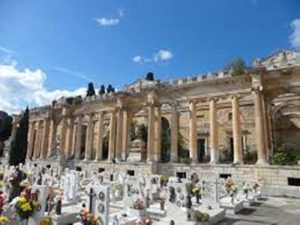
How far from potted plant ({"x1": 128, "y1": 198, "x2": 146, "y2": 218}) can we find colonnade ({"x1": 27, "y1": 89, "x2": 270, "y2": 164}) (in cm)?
1157

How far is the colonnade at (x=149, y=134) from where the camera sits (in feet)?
66.1

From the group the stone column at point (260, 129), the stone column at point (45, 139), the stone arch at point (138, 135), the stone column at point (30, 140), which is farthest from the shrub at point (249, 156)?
the stone column at point (30, 140)

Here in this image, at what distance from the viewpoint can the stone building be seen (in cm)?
2000

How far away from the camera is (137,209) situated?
10.1 m

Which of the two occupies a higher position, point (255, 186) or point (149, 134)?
point (149, 134)

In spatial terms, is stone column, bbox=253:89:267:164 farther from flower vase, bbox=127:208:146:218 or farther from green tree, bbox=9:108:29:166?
green tree, bbox=9:108:29:166

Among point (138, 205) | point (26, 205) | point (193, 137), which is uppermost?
point (193, 137)

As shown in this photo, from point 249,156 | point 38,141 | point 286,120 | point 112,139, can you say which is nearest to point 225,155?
point 249,156

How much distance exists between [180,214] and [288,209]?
5913 millimetres

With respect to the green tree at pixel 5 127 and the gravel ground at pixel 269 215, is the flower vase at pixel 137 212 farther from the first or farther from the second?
the green tree at pixel 5 127

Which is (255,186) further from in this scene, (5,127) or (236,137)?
(5,127)

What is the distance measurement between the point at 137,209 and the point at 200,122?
22.6 metres

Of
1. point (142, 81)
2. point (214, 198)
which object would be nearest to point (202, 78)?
point (214, 198)

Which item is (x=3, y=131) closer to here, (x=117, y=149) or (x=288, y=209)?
(x=117, y=149)
